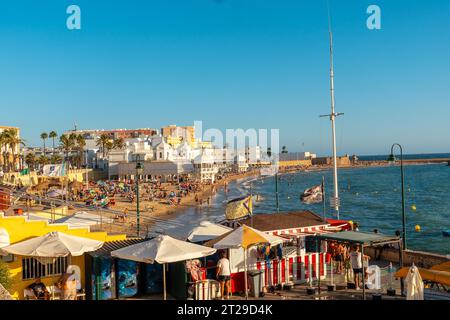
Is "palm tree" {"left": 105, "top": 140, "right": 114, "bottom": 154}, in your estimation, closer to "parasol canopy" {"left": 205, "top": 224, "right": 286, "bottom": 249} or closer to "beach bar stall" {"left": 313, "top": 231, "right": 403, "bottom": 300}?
"parasol canopy" {"left": 205, "top": 224, "right": 286, "bottom": 249}

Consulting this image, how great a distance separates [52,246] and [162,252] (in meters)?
2.68

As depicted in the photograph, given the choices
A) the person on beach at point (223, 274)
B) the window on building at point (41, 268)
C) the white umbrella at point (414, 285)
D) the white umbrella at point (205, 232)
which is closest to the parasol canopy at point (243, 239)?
the person on beach at point (223, 274)

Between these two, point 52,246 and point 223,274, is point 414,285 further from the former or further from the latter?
point 52,246

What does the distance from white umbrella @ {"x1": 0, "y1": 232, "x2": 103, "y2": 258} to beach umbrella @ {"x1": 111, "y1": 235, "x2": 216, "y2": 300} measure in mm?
801

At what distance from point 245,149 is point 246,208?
158m

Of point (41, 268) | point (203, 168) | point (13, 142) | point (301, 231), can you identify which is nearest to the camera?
point (41, 268)

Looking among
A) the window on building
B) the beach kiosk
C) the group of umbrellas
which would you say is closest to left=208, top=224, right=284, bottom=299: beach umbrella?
the group of umbrellas

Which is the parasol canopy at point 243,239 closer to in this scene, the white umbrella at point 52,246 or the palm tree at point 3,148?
the white umbrella at point 52,246

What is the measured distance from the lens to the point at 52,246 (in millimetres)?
9820

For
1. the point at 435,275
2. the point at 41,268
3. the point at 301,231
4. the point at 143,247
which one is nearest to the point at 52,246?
the point at 41,268

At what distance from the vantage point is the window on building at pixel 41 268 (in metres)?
10.5

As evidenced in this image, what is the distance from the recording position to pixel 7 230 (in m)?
10.5
